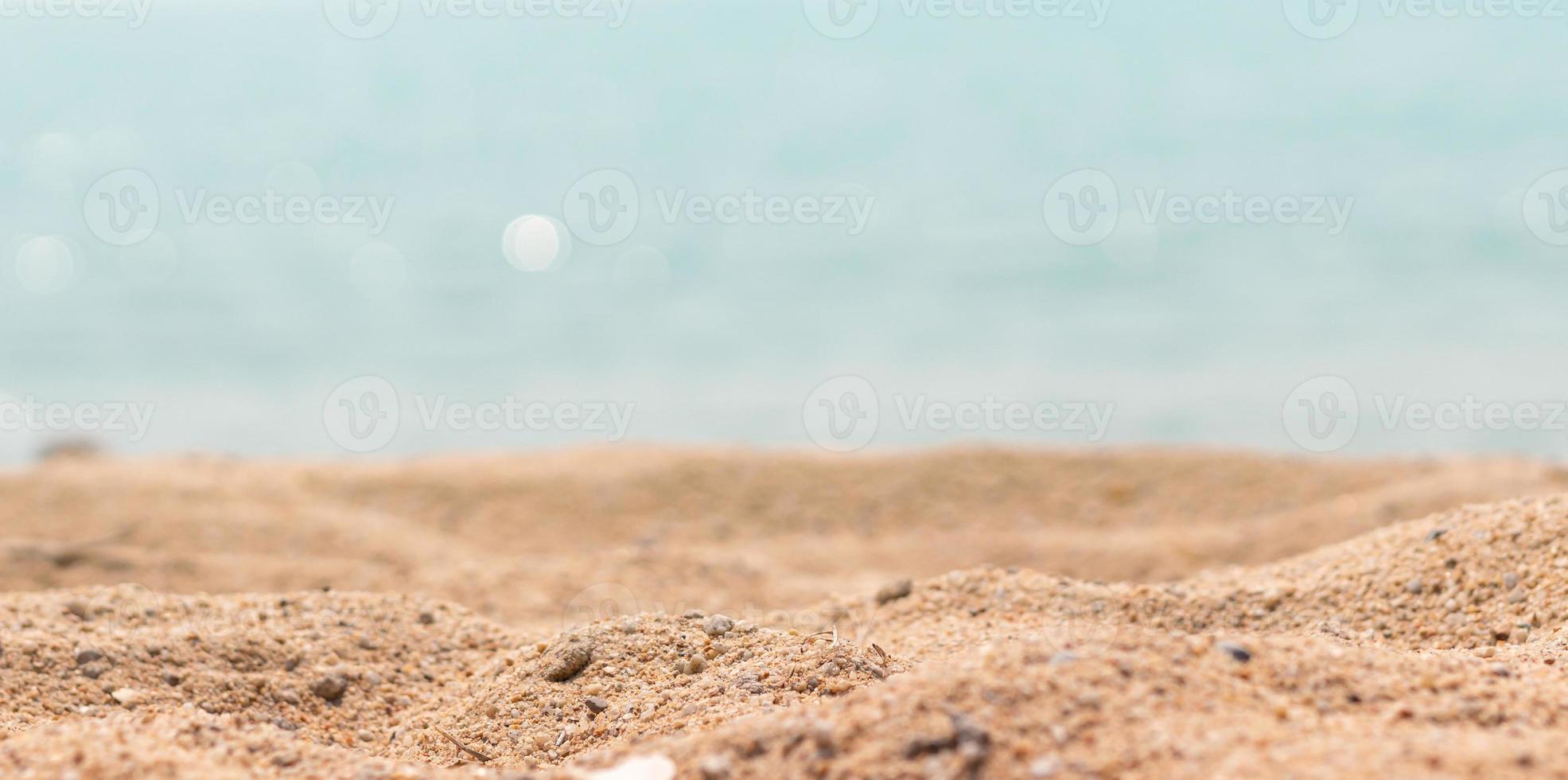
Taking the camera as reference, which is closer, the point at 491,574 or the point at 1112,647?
the point at 1112,647

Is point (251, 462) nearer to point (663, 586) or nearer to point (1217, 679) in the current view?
point (663, 586)

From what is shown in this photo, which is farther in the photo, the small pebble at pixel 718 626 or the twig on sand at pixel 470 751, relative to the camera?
the small pebble at pixel 718 626

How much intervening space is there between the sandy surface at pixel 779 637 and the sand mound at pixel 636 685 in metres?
0.01

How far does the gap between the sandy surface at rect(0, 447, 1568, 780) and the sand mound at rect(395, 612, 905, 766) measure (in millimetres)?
11

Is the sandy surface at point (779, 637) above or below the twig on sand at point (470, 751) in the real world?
above

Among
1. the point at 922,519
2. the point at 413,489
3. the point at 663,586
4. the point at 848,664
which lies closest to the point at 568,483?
the point at 413,489

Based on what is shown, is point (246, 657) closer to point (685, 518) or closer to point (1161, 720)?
point (1161, 720)

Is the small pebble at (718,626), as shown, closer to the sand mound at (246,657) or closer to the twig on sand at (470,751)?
the twig on sand at (470,751)

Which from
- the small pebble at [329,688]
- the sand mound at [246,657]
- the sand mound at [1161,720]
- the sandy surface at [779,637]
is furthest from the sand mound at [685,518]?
the sand mound at [1161,720]

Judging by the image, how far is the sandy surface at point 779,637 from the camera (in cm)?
223

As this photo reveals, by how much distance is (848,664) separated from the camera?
295 cm

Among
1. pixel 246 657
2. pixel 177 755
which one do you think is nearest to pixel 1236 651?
pixel 177 755

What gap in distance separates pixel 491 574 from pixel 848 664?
11.4 ft

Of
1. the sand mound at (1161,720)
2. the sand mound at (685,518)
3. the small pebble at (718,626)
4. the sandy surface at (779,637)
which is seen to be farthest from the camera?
the sand mound at (685,518)
